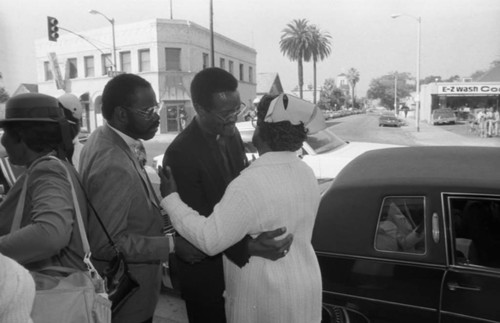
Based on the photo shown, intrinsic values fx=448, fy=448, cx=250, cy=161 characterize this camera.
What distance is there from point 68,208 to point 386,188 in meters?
1.78

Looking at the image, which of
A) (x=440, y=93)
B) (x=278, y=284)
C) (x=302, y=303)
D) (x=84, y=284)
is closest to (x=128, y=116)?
(x=84, y=284)

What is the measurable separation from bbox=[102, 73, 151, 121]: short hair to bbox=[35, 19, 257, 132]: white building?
106ft

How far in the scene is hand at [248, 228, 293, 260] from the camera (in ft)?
5.82

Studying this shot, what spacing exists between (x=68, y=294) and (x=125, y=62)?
3636cm

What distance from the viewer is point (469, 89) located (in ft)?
142

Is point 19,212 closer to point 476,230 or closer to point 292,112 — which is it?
point 292,112

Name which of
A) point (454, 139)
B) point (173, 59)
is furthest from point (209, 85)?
point (173, 59)

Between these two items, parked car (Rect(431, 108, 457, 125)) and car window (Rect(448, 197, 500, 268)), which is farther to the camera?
parked car (Rect(431, 108, 457, 125))

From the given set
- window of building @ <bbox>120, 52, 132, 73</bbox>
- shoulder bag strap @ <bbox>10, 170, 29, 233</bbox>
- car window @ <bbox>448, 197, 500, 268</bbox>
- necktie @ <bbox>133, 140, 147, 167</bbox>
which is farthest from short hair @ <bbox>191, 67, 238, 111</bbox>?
window of building @ <bbox>120, 52, 132, 73</bbox>

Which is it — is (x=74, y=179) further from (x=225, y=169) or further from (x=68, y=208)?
(x=225, y=169)

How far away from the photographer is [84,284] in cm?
150

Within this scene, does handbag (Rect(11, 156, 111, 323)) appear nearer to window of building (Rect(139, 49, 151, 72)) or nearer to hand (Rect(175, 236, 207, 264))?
hand (Rect(175, 236, 207, 264))

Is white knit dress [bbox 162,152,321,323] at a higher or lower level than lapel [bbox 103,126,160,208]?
lower

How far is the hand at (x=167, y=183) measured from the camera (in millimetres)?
1941
